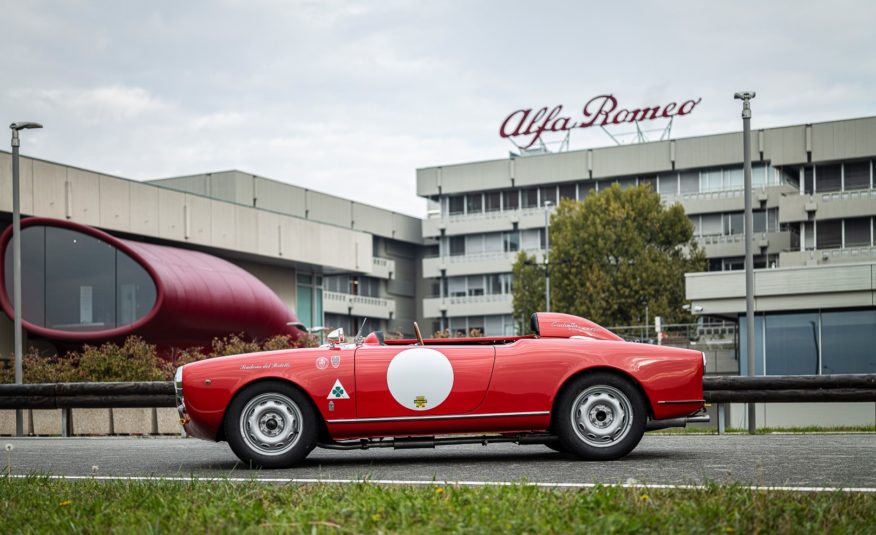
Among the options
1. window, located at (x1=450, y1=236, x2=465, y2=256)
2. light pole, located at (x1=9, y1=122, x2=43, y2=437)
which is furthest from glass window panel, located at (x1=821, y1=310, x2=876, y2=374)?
window, located at (x1=450, y1=236, x2=465, y2=256)

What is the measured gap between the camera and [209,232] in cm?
4331

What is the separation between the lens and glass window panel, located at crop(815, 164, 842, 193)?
5844 centimetres

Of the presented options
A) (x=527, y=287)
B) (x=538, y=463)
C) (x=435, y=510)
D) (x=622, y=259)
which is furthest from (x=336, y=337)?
(x=527, y=287)

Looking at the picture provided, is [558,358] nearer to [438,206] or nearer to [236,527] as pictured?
[236,527]

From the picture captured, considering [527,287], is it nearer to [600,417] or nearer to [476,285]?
[476,285]

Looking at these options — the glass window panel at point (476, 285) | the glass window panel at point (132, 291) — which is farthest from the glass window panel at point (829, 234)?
the glass window panel at point (132, 291)

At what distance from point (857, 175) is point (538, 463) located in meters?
55.0

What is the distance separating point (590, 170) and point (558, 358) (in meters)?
65.4

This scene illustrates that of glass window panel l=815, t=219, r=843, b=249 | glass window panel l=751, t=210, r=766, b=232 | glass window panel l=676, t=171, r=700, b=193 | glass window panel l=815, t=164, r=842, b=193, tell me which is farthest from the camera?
glass window panel l=676, t=171, r=700, b=193

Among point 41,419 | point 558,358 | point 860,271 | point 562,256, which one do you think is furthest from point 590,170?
point 558,358

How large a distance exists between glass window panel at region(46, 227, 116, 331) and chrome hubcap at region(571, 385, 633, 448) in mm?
28100

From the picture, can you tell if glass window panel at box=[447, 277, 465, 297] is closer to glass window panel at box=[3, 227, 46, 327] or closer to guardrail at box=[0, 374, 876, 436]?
glass window panel at box=[3, 227, 46, 327]

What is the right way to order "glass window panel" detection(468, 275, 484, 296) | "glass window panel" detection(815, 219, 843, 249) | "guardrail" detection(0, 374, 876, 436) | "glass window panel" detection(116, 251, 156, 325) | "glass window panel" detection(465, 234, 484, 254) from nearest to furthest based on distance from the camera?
"guardrail" detection(0, 374, 876, 436), "glass window panel" detection(116, 251, 156, 325), "glass window panel" detection(815, 219, 843, 249), "glass window panel" detection(468, 275, 484, 296), "glass window panel" detection(465, 234, 484, 254)

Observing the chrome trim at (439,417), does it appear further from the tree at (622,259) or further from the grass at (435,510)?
the tree at (622,259)
